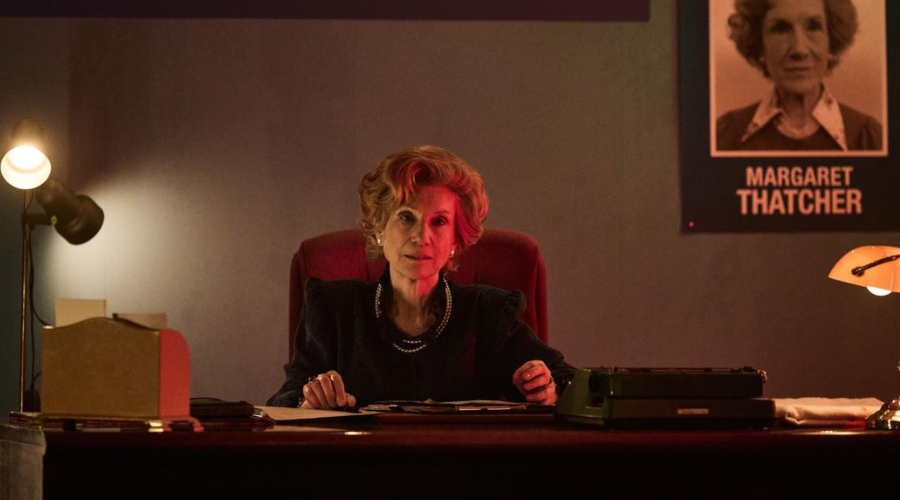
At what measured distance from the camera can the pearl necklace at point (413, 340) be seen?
2.37 m

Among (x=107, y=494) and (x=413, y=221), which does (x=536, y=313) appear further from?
(x=107, y=494)

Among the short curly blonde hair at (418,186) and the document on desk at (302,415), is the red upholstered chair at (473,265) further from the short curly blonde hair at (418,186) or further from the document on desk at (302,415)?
the document on desk at (302,415)

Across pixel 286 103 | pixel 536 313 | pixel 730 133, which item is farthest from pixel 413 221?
pixel 730 133

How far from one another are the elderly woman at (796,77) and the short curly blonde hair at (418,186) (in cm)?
160

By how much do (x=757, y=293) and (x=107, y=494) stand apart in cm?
293

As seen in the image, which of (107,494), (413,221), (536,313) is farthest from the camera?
(536,313)

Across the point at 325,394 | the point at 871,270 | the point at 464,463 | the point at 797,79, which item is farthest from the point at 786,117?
the point at 464,463

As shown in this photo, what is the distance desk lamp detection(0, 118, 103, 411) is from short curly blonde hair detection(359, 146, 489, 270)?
3.50 feet

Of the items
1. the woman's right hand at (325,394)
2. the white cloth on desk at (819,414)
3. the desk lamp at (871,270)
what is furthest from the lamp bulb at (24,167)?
the white cloth on desk at (819,414)

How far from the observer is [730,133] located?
3.74 metres

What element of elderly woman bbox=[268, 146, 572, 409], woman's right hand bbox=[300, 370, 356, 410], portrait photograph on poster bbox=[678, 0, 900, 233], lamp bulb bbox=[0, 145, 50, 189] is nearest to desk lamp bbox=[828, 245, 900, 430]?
elderly woman bbox=[268, 146, 572, 409]

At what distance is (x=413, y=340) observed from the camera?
238 centimetres

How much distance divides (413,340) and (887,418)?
3.92 ft

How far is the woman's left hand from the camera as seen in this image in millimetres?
2027
